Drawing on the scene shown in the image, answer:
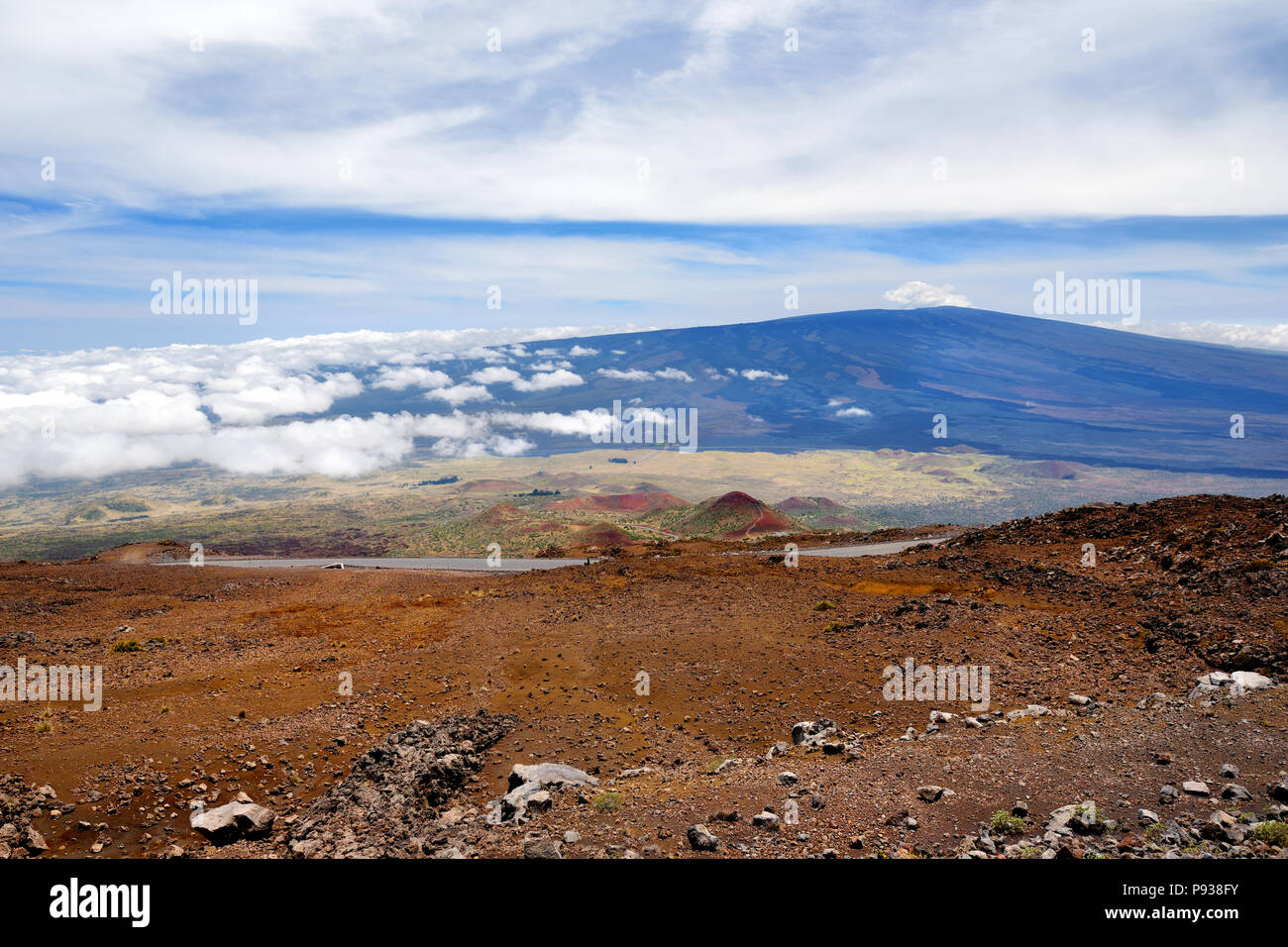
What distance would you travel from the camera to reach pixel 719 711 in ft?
45.9

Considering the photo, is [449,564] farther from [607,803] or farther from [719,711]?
[607,803]

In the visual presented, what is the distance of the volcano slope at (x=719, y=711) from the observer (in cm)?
823

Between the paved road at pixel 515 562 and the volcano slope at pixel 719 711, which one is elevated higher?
the volcano slope at pixel 719 711

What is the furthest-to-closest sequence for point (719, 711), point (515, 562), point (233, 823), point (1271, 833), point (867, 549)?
point (515, 562)
point (867, 549)
point (719, 711)
point (233, 823)
point (1271, 833)

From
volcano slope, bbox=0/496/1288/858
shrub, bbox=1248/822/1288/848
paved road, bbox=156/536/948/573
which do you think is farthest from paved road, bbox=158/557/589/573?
shrub, bbox=1248/822/1288/848

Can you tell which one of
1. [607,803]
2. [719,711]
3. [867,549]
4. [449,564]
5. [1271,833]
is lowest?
[449,564]

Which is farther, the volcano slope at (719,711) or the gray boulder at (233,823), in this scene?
the gray boulder at (233,823)

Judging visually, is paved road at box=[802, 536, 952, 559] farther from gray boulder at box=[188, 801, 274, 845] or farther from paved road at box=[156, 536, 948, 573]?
gray boulder at box=[188, 801, 274, 845]

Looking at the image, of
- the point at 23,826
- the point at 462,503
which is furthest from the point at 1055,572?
the point at 462,503

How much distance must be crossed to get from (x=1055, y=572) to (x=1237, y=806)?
13.9 meters

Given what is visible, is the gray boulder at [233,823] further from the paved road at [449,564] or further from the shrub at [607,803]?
the paved road at [449,564]

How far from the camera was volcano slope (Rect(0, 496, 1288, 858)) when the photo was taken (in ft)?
27.0

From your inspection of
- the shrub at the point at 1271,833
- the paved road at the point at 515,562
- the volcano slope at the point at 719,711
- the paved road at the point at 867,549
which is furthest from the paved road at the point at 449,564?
the shrub at the point at 1271,833

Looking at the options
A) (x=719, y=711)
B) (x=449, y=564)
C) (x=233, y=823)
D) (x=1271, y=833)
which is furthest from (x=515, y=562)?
(x=1271, y=833)
